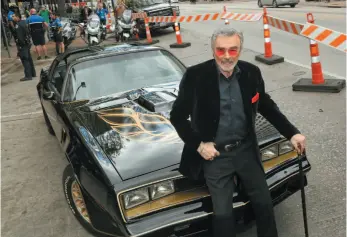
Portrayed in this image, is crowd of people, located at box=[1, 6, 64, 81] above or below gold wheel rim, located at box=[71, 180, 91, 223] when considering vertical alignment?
above

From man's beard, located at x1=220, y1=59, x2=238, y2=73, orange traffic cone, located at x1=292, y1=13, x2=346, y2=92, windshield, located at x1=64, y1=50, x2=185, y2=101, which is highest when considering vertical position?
man's beard, located at x1=220, y1=59, x2=238, y2=73

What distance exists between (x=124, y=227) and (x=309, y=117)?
4048mm

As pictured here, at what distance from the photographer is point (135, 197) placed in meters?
2.73

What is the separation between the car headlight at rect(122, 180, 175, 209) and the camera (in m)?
2.71

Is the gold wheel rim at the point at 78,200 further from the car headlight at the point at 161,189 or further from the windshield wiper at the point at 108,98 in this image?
the windshield wiper at the point at 108,98

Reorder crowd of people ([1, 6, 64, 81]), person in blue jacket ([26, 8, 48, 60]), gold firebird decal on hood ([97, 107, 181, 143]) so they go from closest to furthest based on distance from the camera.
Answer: gold firebird decal on hood ([97, 107, 181, 143]) < crowd of people ([1, 6, 64, 81]) < person in blue jacket ([26, 8, 48, 60])

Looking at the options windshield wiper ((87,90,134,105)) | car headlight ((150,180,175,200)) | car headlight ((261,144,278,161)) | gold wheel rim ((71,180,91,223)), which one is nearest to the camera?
car headlight ((150,180,175,200))

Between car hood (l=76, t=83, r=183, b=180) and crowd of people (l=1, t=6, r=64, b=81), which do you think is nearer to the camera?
car hood (l=76, t=83, r=183, b=180)

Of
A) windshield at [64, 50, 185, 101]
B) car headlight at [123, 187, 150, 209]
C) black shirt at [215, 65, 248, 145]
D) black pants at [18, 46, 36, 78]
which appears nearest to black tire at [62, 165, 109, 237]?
car headlight at [123, 187, 150, 209]

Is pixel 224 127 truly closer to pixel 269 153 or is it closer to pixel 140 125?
pixel 269 153

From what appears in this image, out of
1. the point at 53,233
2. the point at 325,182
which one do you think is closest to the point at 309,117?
the point at 325,182

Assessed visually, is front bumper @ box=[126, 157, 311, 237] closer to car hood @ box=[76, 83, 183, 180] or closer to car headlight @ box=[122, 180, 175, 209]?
car headlight @ box=[122, 180, 175, 209]

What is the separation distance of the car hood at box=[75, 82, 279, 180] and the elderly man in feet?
1.55

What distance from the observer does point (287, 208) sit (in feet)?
11.5
